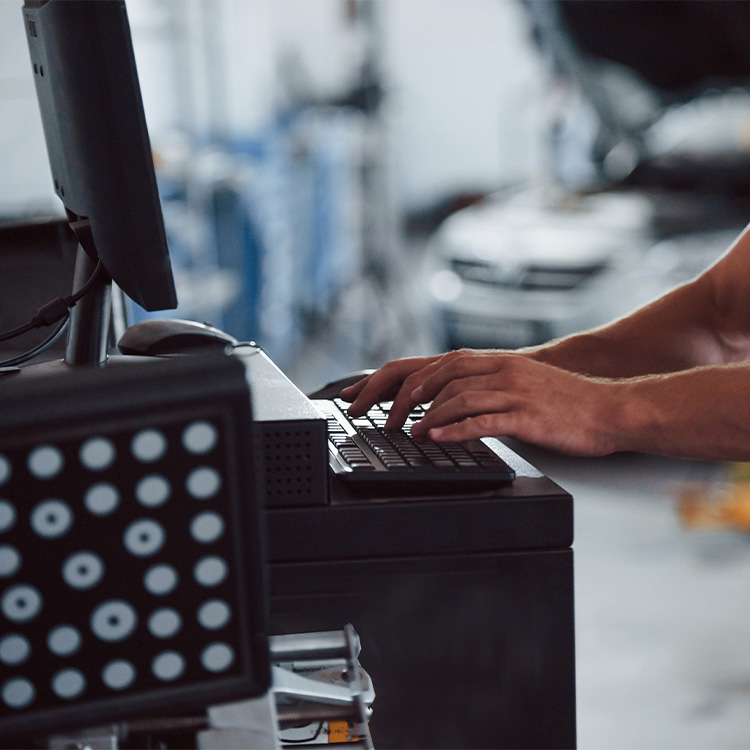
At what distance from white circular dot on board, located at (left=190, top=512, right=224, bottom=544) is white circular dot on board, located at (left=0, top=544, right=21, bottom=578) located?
0.07 metres

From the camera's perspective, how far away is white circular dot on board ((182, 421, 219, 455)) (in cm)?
41

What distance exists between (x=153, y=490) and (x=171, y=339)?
0.58m

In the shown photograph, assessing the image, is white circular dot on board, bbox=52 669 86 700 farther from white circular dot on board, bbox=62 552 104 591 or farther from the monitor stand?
the monitor stand

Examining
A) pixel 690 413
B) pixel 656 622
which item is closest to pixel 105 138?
pixel 690 413

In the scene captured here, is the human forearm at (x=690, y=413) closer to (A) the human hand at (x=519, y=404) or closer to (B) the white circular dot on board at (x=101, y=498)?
(A) the human hand at (x=519, y=404)

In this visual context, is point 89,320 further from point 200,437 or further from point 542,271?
point 542,271

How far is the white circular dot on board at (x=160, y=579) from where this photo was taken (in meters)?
0.42

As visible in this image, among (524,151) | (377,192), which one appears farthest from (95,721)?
(524,151)

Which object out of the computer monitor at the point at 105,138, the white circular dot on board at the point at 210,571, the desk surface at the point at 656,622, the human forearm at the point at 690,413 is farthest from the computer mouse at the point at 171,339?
the desk surface at the point at 656,622

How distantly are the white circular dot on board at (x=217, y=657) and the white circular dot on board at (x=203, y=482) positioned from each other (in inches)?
2.7

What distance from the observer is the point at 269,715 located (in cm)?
50

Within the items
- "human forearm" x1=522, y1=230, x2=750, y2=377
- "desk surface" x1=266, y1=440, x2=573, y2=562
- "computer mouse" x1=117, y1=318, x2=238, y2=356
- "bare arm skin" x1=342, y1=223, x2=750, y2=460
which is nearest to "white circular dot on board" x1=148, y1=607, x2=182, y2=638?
"desk surface" x1=266, y1=440, x2=573, y2=562

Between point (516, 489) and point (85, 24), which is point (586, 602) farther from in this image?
point (85, 24)

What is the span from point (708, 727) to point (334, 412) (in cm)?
134
